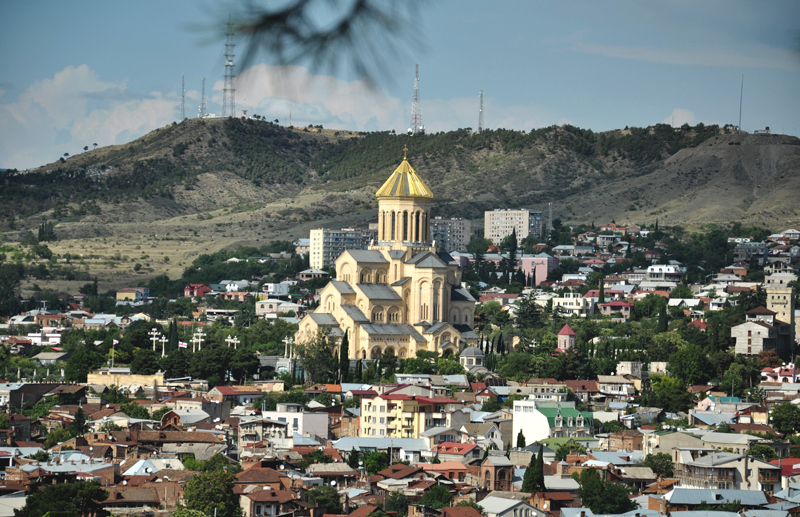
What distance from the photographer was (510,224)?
11356cm

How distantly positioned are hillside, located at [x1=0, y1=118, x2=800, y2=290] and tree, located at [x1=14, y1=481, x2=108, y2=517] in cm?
7034

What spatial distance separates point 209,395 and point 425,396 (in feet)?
28.2

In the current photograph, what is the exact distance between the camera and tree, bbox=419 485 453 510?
34344 mm

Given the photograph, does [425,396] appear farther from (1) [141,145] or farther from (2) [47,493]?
(1) [141,145]

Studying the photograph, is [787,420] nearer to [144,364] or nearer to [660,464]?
[660,464]

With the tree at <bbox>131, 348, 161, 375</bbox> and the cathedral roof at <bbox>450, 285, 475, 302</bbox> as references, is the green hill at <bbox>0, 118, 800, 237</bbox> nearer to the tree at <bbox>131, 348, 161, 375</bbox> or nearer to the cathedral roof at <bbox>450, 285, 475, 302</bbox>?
the cathedral roof at <bbox>450, 285, 475, 302</bbox>

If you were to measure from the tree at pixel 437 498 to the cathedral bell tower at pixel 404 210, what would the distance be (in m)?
25.0

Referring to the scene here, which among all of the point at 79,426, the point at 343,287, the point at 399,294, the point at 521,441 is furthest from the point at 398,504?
the point at 343,287

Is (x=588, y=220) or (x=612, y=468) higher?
(x=588, y=220)

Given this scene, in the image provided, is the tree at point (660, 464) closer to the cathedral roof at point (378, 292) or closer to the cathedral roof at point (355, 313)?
the cathedral roof at point (355, 313)

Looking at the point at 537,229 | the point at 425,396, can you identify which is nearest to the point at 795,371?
the point at 425,396

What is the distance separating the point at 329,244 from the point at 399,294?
41862 mm

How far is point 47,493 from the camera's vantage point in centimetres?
3162

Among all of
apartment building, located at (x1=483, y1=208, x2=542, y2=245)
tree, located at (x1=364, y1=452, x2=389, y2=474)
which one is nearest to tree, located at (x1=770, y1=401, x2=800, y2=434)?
tree, located at (x1=364, y1=452, x2=389, y2=474)
